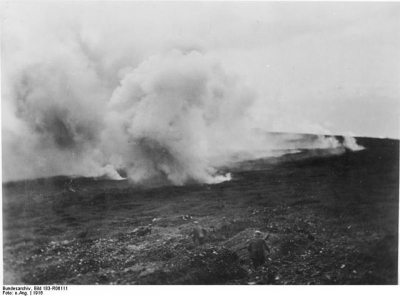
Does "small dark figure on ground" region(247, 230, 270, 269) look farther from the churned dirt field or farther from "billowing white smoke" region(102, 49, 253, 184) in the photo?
"billowing white smoke" region(102, 49, 253, 184)

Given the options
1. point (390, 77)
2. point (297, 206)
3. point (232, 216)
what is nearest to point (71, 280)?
point (232, 216)

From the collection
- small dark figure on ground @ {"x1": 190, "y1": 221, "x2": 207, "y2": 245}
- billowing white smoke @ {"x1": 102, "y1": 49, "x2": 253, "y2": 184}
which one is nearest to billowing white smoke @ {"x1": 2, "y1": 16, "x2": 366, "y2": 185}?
billowing white smoke @ {"x1": 102, "y1": 49, "x2": 253, "y2": 184}

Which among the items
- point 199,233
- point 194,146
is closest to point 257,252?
point 199,233

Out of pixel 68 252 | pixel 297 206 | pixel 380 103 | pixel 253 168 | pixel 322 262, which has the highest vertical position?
pixel 380 103

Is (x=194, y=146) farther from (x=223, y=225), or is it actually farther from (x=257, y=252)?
(x=257, y=252)

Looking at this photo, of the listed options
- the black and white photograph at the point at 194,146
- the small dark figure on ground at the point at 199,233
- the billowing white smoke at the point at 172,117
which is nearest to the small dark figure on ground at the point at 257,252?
the black and white photograph at the point at 194,146

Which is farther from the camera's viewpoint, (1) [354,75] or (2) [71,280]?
(1) [354,75]

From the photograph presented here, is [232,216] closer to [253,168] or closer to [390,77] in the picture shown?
[253,168]
